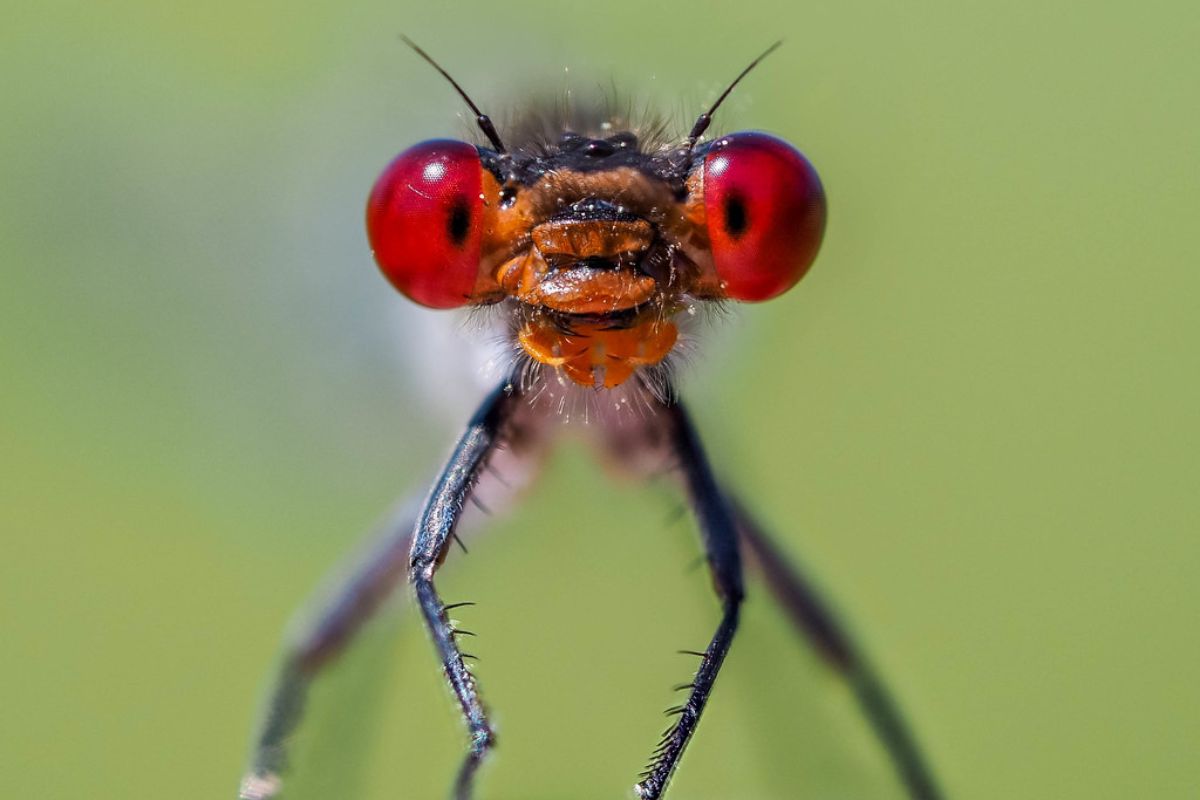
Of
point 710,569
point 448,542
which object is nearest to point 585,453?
point 710,569

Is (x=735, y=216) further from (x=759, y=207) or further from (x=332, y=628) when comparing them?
(x=332, y=628)

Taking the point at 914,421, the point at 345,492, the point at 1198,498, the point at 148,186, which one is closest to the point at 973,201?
the point at 914,421

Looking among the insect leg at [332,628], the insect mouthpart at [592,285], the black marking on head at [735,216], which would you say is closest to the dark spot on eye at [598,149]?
the insect mouthpart at [592,285]

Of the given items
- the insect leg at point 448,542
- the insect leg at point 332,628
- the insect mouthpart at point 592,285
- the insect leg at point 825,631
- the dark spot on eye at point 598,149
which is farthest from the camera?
the insect leg at point 332,628

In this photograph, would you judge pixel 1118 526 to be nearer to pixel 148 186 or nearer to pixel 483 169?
pixel 483 169

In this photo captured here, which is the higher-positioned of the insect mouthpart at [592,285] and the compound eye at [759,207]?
the compound eye at [759,207]

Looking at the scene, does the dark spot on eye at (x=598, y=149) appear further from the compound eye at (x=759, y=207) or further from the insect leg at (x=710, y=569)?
the insect leg at (x=710, y=569)

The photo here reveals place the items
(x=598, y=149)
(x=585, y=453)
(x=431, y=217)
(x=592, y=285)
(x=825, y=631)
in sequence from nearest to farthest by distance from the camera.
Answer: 1. (x=592, y=285)
2. (x=431, y=217)
3. (x=598, y=149)
4. (x=825, y=631)
5. (x=585, y=453)

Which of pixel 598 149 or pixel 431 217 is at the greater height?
pixel 598 149
